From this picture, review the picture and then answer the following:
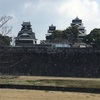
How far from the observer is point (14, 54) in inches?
1533

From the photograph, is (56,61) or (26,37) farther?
(26,37)

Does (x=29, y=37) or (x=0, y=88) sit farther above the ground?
(x=29, y=37)

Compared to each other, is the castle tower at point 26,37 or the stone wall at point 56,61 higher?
the castle tower at point 26,37

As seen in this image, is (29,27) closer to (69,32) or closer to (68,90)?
(69,32)

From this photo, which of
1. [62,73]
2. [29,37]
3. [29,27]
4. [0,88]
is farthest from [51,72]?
[29,27]

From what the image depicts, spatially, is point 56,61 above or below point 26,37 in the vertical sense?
below

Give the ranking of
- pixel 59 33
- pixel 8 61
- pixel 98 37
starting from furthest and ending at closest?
pixel 59 33, pixel 98 37, pixel 8 61

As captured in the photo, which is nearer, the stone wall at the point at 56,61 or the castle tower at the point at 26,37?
the stone wall at the point at 56,61

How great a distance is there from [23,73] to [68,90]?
20819mm

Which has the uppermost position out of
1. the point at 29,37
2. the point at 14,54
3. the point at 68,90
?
the point at 29,37

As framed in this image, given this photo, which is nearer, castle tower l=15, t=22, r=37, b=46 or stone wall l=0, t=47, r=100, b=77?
stone wall l=0, t=47, r=100, b=77

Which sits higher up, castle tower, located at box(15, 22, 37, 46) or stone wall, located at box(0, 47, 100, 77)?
castle tower, located at box(15, 22, 37, 46)

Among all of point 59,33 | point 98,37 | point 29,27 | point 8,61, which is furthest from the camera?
point 29,27

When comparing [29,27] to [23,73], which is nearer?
[23,73]
